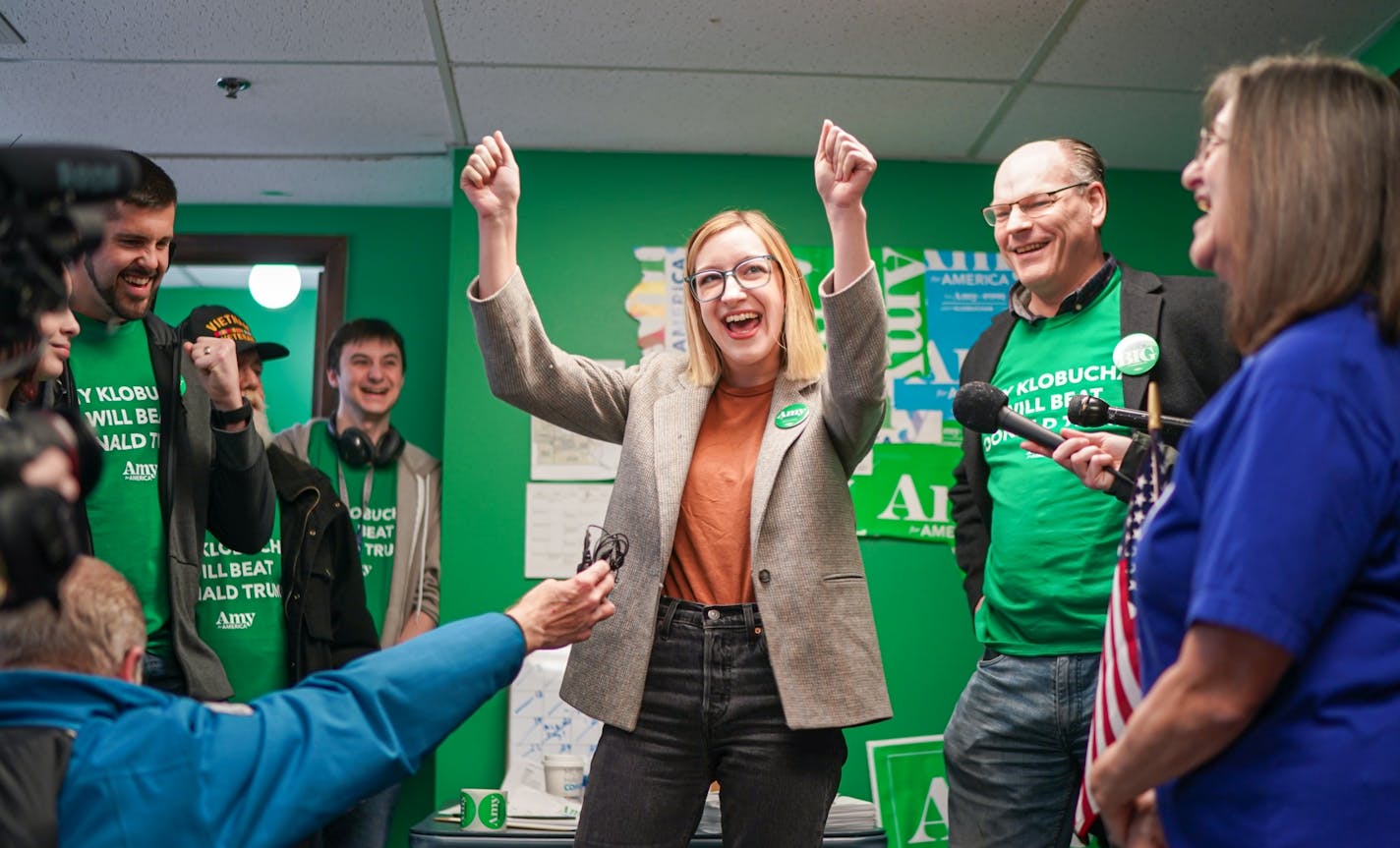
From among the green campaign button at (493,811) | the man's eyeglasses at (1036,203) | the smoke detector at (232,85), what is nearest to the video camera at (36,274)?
the man's eyeglasses at (1036,203)

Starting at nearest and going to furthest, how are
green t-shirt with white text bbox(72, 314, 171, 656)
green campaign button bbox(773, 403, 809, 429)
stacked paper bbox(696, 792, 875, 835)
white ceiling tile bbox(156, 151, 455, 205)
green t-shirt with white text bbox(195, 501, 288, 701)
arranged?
1. green campaign button bbox(773, 403, 809, 429)
2. green t-shirt with white text bbox(72, 314, 171, 656)
3. stacked paper bbox(696, 792, 875, 835)
4. green t-shirt with white text bbox(195, 501, 288, 701)
5. white ceiling tile bbox(156, 151, 455, 205)

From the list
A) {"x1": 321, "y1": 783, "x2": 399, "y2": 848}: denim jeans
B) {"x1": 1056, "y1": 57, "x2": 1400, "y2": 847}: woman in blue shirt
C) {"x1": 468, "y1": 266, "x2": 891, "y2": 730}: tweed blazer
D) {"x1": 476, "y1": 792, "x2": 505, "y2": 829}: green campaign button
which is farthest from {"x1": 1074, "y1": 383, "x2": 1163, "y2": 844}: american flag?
{"x1": 321, "y1": 783, "x2": 399, "y2": 848}: denim jeans

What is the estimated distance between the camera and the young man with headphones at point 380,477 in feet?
13.8

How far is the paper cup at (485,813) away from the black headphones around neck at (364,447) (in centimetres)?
136

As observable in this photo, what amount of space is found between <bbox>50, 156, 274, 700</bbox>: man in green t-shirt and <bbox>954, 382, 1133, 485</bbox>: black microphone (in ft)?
4.72

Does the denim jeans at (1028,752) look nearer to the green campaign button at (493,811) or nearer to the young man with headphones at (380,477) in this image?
the green campaign button at (493,811)

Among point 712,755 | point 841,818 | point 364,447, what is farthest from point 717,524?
point 364,447

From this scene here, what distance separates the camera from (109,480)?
2410mm

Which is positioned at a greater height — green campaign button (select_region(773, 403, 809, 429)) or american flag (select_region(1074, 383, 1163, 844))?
green campaign button (select_region(773, 403, 809, 429))

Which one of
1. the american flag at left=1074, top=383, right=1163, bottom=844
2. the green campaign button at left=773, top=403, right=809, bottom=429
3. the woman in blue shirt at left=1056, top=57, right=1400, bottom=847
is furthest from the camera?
the green campaign button at left=773, top=403, right=809, bottom=429

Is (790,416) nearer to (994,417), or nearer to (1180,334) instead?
(994,417)

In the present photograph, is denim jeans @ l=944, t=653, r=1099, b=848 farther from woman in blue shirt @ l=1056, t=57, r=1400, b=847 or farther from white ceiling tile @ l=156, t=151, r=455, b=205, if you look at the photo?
white ceiling tile @ l=156, t=151, r=455, b=205

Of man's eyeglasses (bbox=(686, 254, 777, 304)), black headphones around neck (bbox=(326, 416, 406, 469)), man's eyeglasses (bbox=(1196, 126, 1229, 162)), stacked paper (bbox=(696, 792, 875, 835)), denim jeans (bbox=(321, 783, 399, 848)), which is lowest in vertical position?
denim jeans (bbox=(321, 783, 399, 848))

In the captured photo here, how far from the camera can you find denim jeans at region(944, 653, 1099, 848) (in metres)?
2.14
